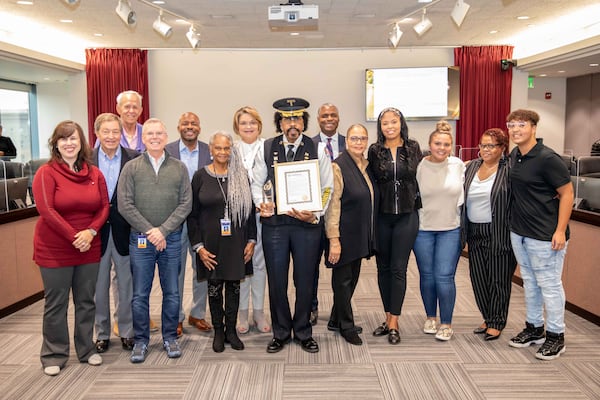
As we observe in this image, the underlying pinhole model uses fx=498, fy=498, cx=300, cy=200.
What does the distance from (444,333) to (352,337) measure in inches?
26.8

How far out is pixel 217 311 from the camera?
3400mm

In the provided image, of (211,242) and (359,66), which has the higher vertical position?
(359,66)

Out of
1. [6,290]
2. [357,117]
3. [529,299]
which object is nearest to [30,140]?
[357,117]

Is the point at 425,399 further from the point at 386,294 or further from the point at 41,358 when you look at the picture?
the point at 41,358

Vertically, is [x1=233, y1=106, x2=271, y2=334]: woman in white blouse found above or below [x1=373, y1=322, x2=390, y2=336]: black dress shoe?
above

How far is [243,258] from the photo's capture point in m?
3.30

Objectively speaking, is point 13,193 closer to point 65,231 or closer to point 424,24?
point 65,231

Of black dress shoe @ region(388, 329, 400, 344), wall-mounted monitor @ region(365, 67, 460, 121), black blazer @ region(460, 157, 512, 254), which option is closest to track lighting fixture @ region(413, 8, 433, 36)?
wall-mounted monitor @ region(365, 67, 460, 121)

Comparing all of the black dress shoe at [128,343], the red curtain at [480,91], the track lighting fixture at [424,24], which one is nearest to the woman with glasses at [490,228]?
the black dress shoe at [128,343]

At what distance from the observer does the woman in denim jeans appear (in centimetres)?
345

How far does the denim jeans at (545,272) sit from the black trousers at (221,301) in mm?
1958

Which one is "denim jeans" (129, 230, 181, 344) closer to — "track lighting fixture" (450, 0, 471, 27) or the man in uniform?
the man in uniform

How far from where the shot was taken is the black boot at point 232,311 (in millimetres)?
3400

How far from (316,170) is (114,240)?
1423 mm
